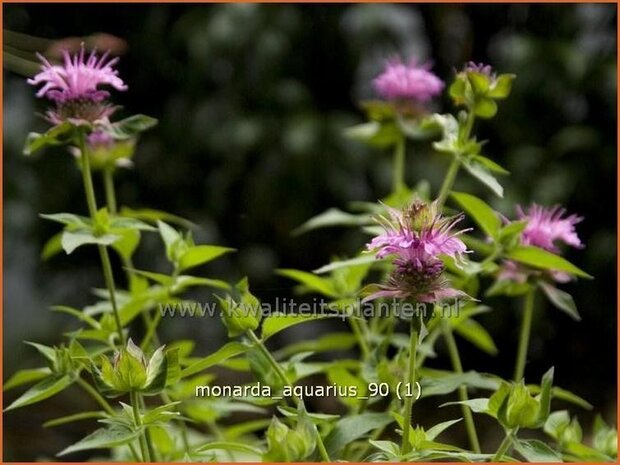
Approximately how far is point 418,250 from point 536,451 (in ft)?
0.47

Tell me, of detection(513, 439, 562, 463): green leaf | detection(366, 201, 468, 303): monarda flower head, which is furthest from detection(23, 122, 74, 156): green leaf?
detection(513, 439, 562, 463): green leaf

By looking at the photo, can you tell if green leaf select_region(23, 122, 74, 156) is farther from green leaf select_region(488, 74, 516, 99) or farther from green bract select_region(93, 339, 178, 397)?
green leaf select_region(488, 74, 516, 99)

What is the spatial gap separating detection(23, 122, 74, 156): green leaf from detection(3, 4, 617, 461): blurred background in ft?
4.15

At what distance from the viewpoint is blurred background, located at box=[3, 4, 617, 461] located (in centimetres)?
201

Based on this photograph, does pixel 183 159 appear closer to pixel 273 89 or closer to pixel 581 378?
pixel 273 89

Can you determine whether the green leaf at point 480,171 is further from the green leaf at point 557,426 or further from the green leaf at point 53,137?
the green leaf at point 53,137

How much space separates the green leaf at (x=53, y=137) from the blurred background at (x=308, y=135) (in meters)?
1.27

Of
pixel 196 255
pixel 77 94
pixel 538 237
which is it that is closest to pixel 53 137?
pixel 77 94

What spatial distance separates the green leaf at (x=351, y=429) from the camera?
0.62m

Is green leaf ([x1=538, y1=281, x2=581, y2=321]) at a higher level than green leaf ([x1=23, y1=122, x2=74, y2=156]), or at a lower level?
lower

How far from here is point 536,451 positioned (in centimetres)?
58

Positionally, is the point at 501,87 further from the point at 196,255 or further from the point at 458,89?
the point at 196,255

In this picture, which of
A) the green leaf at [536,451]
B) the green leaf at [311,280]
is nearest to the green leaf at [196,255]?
the green leaf at [311,280]

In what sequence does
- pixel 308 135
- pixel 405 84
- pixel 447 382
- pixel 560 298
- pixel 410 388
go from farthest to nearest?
pixel 308 135 → pixel 405 84 → pixel 560 298 → pixel 447 382 → pixel 410 388
